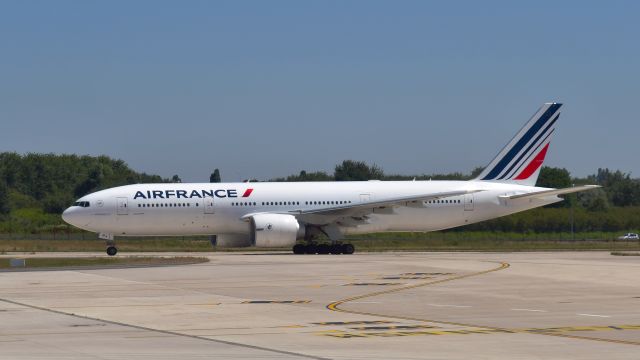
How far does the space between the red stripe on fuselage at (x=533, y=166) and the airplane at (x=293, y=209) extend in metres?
1.02

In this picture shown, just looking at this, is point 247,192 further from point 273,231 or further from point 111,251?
point 111,251

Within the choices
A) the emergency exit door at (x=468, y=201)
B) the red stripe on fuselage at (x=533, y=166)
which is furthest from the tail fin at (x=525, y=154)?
the emergency exit door at (x=468, y=201)

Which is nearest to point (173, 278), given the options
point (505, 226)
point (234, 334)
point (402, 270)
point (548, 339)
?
point (402, 270)

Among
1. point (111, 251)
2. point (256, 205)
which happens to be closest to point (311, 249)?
point (256, 205)

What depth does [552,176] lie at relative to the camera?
4218 inches

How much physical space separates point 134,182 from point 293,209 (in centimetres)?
6095

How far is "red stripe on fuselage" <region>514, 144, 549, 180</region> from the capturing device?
61.3m

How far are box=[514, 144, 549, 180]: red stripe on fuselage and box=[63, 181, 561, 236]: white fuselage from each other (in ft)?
4.12

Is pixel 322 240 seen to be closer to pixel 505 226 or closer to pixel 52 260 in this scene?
pixel 52 260

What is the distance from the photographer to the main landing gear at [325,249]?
56812mm

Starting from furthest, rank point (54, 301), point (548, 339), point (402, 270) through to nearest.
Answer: point (402, 270)
point (54, 301)
point (548, 339)

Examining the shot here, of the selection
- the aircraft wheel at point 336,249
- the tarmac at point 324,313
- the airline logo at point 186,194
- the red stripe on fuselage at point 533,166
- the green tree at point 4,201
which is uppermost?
the green tree at point 4,201

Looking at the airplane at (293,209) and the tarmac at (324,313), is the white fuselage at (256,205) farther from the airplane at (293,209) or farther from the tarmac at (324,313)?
the tarmac at (324,313)

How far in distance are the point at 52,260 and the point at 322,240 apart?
1665cm
